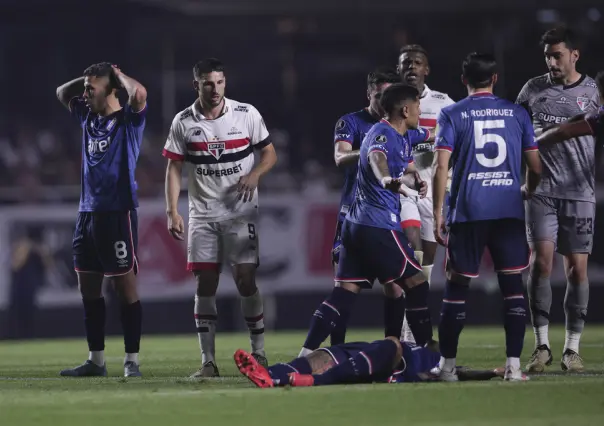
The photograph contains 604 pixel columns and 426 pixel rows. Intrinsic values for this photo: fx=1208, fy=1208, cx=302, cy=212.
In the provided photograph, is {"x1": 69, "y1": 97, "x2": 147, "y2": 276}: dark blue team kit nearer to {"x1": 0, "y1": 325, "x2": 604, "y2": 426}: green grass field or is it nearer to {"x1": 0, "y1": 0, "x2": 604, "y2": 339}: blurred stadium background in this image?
{"x1": 0, "y1": 325, "x2": 604, "y2": 426}: green grass field

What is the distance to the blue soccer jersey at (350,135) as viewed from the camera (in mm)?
8898

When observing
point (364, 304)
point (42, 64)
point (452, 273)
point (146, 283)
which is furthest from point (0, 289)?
point (452, 273)

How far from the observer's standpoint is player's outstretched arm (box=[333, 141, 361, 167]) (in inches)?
340

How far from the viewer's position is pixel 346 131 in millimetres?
8930

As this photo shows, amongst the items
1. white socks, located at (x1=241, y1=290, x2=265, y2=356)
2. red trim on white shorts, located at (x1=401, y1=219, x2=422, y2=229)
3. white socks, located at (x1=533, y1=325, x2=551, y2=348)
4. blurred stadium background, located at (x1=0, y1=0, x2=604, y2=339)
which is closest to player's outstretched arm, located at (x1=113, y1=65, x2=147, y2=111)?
white socks, located at (x1=241, y1=290, x2=265, y2=356)

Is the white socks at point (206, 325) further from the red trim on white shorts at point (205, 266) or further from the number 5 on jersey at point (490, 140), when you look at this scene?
the number 5 on jersey at point (490, 140)

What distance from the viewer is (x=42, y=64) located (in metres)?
21.5

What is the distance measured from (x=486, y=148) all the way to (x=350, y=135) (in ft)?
5.89

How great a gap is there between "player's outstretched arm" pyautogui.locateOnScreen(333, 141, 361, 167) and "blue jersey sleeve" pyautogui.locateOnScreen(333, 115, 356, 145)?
34 millimetres

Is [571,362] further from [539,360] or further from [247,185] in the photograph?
[247,185]

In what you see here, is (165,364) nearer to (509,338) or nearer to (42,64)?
(509,338)

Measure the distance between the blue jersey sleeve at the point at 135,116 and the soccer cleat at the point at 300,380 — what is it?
2.73 m

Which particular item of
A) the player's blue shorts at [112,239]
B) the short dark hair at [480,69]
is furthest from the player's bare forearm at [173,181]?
the short dark hair at [480,69]

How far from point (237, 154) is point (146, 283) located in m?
7.67
